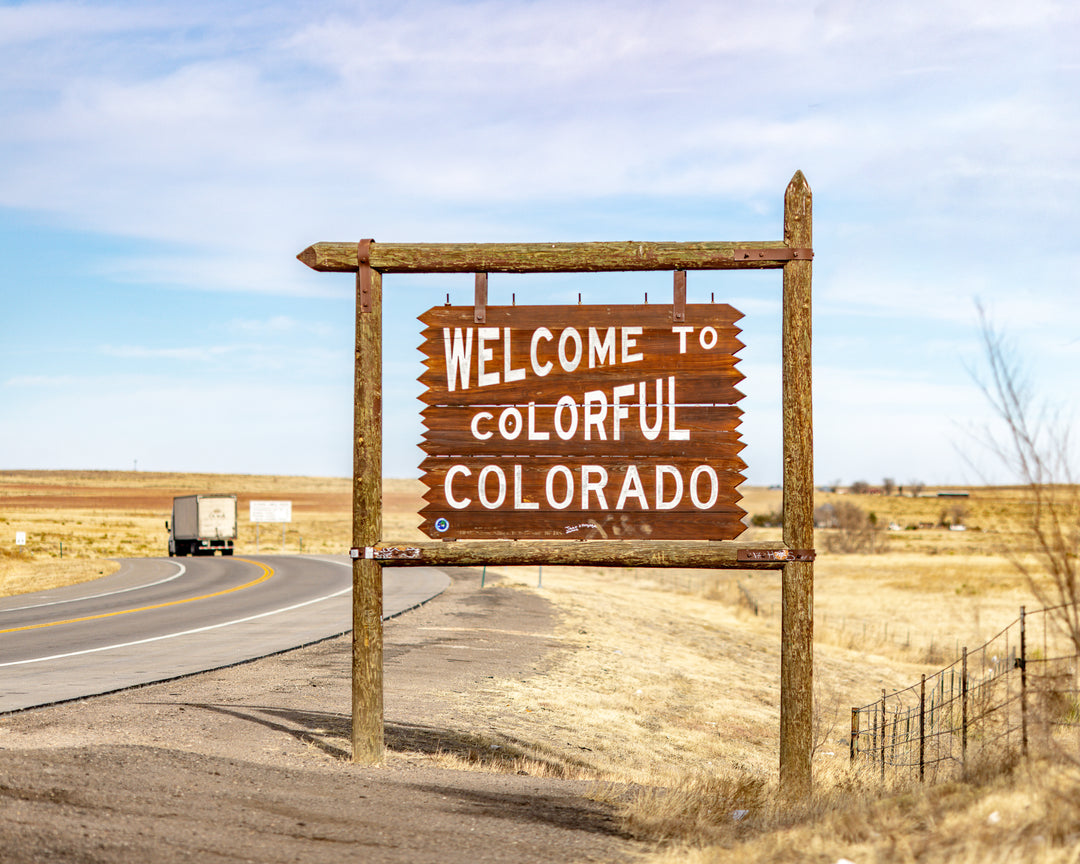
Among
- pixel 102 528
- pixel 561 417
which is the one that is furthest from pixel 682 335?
pixel 102 528

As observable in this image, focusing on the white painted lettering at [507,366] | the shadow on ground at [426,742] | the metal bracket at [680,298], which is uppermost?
the metal bracket at [680,298]

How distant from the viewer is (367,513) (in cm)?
853

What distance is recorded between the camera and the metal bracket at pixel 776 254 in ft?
26.5

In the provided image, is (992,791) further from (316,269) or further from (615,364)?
(316,269)

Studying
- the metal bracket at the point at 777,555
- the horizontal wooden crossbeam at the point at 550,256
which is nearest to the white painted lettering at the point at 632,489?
the metal bracket at the point at 777,555

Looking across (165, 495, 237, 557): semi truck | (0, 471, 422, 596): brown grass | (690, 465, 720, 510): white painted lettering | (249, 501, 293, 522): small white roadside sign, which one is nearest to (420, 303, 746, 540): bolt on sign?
(690, 465, 720, 510): white painted lettering

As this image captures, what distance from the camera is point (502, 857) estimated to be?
595cm

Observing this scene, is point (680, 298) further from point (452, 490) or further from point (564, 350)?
point (452, 490)

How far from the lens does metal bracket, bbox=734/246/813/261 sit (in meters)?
8.09

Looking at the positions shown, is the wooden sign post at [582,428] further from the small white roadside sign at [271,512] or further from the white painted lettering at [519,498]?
the small white roadside sign at [271,512]

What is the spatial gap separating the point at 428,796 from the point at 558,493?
2.48 metres

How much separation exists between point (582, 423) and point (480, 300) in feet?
4.26

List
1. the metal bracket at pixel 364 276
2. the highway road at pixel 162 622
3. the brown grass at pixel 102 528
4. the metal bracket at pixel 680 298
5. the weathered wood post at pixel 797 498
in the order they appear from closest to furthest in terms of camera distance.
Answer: the weathered wood post at pixel 797 498 → the metal bracket at pixel 680 298 → the metal bracket at pixel 364 276 → the highway road at pixel 162 622 → the brown grass at pixel 102 528

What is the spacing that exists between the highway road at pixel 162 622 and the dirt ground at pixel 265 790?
2211 mm
